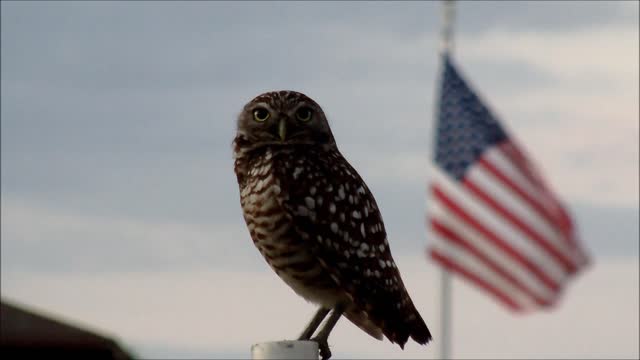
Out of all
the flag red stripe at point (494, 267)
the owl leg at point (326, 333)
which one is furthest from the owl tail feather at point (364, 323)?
the flag red stripe at point (494, 267)

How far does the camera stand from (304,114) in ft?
30.6

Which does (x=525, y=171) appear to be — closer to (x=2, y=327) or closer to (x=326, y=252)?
(x=326, y=252)

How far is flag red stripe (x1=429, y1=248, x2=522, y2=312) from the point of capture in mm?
14195

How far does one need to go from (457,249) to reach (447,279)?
1891 millimetres

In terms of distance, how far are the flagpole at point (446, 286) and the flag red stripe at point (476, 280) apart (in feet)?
0.91

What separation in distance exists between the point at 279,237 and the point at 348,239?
1.41 feet

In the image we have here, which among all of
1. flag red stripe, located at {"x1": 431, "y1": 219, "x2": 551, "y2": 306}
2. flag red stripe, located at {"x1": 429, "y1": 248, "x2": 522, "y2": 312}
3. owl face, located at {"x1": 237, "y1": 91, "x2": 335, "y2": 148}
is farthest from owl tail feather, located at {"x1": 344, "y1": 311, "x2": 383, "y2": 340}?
flag red stripe, located at {"x1": 431, "y1": 219, "x2": 551, "y2": 306}

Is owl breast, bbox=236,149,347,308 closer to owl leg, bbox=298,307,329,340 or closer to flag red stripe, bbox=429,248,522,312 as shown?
owl leg, bbox=298,307,329,340

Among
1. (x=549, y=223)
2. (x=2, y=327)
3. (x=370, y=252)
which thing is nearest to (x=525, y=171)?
(x=549, y=223)

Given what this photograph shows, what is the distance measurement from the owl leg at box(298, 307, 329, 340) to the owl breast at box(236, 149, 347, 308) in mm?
67

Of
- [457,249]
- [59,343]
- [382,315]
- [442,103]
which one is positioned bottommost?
[59,343]

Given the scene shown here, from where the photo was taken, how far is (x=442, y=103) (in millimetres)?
16266

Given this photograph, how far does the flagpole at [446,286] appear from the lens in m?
16.0

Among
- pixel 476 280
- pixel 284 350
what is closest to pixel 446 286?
pixel 476 280
